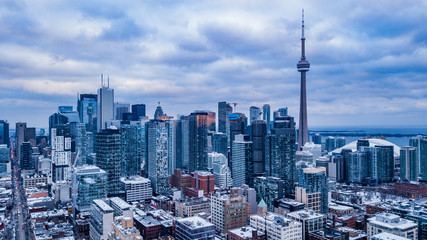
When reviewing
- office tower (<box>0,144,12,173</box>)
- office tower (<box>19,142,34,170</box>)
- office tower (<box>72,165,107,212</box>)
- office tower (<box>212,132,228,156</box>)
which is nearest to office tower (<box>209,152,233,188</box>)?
office tower (<box>212,132,228,156</box>)

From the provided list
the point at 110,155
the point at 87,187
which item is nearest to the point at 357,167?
the point at 110,155

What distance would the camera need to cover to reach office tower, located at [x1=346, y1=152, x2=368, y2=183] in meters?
130

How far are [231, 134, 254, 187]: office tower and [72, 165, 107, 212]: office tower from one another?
47.2 m

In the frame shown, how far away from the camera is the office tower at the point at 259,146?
121m

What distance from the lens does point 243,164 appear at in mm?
114500

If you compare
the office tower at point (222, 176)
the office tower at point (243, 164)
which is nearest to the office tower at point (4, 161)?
the office tower at point (222, 176)

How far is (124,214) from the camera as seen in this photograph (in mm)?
62438

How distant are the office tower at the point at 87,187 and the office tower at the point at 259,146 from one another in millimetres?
55173

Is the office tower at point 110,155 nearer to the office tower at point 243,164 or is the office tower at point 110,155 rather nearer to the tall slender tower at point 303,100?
the office tower at point 243,164

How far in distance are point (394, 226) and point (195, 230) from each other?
3148cm

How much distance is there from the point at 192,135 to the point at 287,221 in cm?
10344

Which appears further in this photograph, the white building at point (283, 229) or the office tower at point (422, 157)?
the office tower at point (422, 157)

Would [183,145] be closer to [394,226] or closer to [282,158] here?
[282,158]

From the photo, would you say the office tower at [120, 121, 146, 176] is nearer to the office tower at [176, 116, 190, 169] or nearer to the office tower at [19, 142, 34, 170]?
the office tower at [176, 116, 190, 169]
